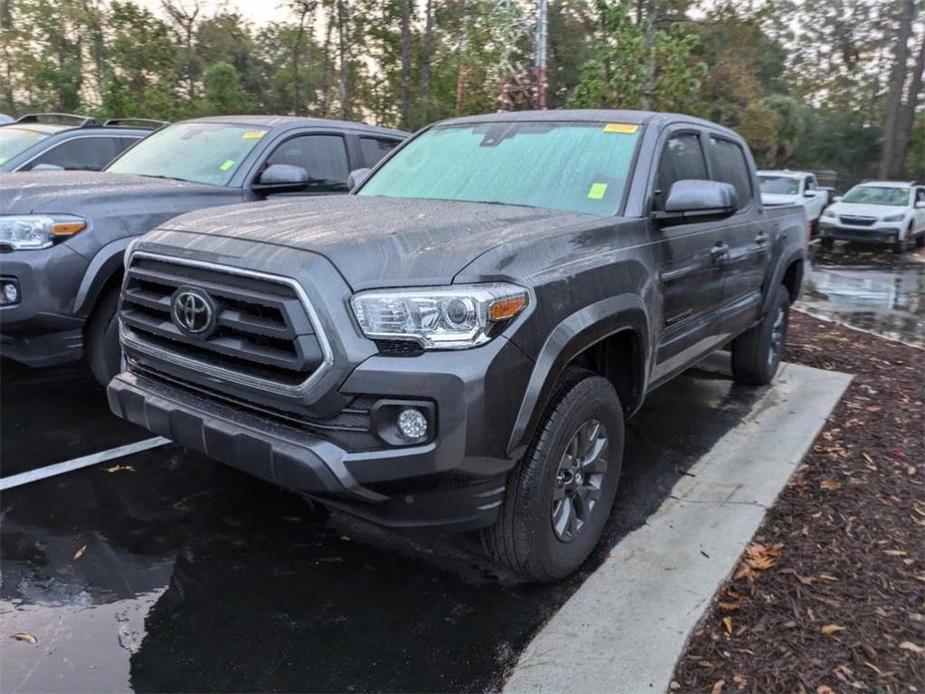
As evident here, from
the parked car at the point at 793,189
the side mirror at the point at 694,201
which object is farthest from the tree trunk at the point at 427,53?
the side mirror at the point at 694,201

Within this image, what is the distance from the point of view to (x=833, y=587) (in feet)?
10.2

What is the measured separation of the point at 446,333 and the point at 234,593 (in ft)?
4.71

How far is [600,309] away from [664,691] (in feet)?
4.58

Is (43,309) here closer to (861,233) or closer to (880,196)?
(861,233)

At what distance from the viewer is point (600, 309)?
296cm

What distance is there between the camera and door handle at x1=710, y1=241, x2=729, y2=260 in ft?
14.0

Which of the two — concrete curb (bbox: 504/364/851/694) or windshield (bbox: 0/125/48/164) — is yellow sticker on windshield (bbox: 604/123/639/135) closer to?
concrete curb (bbox: 504/364/851/694)

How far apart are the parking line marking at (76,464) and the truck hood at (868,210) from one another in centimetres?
1831

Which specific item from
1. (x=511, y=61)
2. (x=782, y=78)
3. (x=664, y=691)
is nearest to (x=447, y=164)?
(x=664, y=691)

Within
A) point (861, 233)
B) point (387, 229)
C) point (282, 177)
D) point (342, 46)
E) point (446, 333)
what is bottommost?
point (861, 233)

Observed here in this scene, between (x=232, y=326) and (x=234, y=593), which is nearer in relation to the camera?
(x=232, y=326)

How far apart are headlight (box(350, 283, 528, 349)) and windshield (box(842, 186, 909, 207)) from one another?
789 inches

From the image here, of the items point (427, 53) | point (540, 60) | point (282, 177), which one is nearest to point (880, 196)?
point (540, 60)

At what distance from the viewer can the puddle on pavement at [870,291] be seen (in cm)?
922
